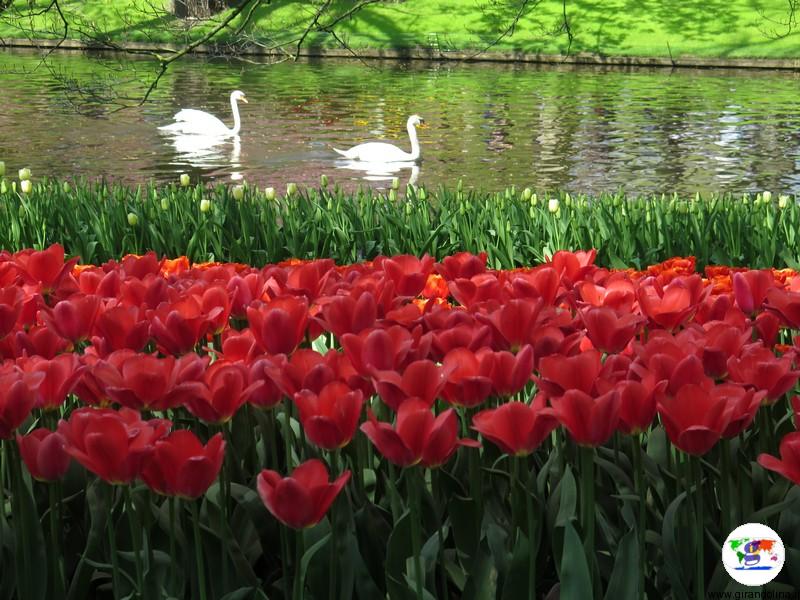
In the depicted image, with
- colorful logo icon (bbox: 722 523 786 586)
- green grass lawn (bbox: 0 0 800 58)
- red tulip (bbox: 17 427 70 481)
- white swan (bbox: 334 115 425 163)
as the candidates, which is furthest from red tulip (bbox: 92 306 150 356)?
green grass lawn (bbox: 0 0 800 58)

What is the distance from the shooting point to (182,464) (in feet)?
5.86

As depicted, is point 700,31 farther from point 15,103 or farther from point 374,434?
point 374,434

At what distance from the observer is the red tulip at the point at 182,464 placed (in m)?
1.78

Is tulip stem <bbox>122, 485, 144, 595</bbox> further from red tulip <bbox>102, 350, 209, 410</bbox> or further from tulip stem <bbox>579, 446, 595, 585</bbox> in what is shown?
tulip stem <bbox>579, 446, 595, 585</bbox>

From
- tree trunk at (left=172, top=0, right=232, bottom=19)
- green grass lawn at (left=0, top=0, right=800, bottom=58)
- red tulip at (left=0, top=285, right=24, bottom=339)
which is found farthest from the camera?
tree trunk at (left=172, top=0, right=232, bottom=19)

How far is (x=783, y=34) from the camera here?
31844 millimetres

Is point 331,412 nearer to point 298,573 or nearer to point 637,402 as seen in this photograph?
point 298,573

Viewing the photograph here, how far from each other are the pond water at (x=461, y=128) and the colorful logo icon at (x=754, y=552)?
7.53 meters

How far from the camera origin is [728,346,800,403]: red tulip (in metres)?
2.03

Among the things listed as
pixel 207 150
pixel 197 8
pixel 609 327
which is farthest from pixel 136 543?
pixel 197 8

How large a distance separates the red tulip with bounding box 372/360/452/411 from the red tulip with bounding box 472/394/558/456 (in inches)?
4.3

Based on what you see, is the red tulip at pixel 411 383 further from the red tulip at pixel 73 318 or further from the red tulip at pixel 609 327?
the red tulip at pixel 73 318

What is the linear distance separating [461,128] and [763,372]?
59.5 ft

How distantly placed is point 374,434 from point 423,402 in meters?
0.10
